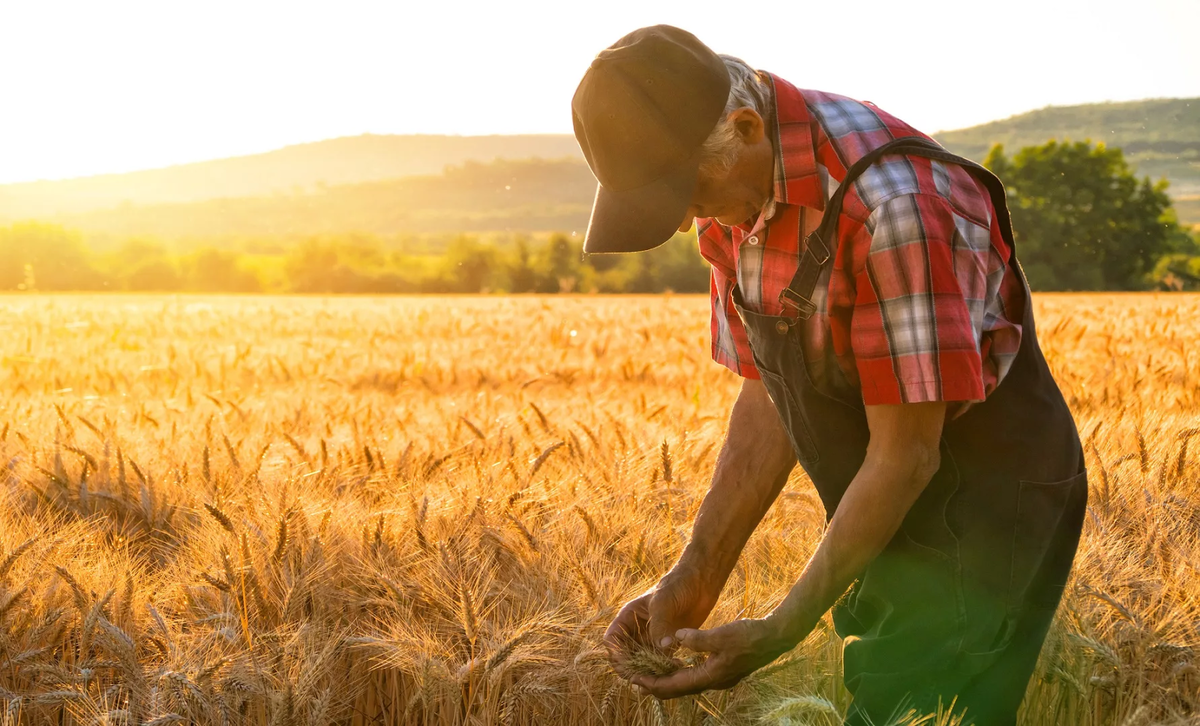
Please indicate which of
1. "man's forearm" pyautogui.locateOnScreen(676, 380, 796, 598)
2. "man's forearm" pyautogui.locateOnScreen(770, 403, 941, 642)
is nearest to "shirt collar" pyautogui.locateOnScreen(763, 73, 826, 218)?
"man's forearm" pyautogui.locateOnScreen(770, 403, 941, 642)

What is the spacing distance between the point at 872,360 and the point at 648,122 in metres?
0.48

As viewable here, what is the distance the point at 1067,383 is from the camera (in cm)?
412

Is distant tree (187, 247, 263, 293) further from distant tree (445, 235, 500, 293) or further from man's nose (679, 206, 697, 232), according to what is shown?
man's nose (679, 206, 697, 232)

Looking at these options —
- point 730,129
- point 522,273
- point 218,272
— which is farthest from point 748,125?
point 218,272

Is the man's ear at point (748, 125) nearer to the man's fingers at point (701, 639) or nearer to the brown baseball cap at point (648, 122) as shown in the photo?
the brown baseball cap at point (648, 122)

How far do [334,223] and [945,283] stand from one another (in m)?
115

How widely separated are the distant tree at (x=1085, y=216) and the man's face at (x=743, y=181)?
3760cm

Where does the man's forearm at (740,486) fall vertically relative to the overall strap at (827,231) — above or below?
below

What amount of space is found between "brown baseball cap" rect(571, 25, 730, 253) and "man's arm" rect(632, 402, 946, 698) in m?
0.44

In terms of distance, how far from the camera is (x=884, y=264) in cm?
134

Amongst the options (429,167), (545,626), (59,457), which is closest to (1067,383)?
(545,626)

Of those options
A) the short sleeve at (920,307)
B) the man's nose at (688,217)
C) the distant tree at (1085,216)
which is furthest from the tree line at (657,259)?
the short sleeve at (920,307)

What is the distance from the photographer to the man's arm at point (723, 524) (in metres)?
1.70

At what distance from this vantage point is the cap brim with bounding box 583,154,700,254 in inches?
57.9
